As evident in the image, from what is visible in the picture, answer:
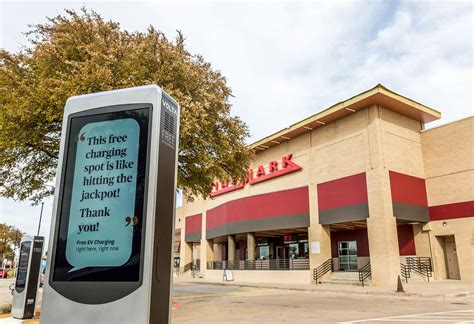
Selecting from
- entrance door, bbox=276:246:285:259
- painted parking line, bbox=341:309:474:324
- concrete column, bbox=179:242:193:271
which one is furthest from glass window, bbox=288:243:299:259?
painted parking line, bbox=341:309:474:324

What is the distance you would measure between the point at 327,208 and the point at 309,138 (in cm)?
607

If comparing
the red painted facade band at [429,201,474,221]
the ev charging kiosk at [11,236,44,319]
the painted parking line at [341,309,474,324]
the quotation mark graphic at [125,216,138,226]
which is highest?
the red painted facade band at [429,201,474,221]

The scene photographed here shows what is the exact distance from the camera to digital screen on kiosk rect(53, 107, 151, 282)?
3391 millimetres

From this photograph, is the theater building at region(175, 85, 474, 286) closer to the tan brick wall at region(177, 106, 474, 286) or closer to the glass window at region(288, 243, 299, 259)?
the tan brick wall at region(177, 106, 474, 286)

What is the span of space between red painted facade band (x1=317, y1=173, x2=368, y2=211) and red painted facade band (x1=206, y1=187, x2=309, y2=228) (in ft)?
5.43

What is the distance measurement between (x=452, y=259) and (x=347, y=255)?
7.09 metres

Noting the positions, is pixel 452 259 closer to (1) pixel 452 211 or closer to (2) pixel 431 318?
(1) pixel 452 211

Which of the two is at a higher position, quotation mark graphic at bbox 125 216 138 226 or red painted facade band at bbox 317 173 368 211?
red painted facade band at bbox 317 173 368 211

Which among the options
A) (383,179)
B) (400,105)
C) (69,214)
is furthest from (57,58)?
(400,105)

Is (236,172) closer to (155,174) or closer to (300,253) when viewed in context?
(155,174)

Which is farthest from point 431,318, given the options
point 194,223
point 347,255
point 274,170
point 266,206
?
point 194,223

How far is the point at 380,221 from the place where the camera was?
23.5 m

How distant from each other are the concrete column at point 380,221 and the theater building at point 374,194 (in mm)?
61

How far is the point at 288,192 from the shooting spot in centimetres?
3022
